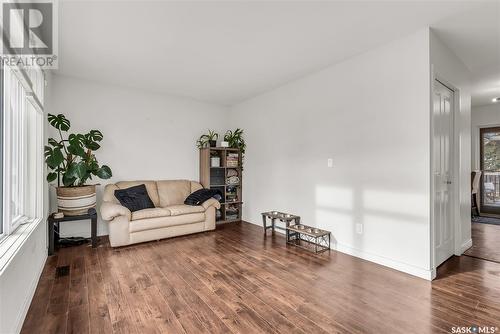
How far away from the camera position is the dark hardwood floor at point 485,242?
3.21 metres

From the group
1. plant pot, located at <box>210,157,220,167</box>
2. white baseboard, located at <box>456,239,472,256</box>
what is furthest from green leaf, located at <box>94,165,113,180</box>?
white baseboard, located at <box>456,239,472,256</box>

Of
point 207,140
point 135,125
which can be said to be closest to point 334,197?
point 207,140

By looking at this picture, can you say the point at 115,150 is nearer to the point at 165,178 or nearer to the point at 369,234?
the point at 165,178

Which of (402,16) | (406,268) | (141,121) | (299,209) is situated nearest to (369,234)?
(406,268)

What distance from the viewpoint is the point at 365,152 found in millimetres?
3135

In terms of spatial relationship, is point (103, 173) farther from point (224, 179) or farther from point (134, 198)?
point (224, 179)

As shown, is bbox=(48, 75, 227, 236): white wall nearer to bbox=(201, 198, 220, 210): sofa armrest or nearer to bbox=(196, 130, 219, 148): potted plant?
bbox=(196, 130, 219, 148): potted plant

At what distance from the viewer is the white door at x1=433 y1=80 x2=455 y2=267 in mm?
2818

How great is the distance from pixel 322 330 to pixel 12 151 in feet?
9.79

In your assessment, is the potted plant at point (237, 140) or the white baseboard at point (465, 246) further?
the potted plant at point (237, 140)

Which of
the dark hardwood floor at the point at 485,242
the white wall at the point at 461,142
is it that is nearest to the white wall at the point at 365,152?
the white wall at the point at 461,142

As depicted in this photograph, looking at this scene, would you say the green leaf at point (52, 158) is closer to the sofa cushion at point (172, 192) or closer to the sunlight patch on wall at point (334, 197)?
the sofa cushion at point (172, 192)

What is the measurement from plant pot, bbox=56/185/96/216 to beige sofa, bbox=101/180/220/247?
0.27 m

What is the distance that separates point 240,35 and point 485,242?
185 inches
